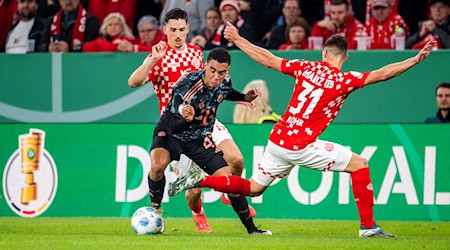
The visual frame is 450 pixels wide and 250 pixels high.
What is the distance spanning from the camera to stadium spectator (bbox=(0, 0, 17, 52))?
19938mm

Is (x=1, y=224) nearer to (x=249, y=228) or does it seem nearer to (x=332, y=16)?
(x=249, y=228)

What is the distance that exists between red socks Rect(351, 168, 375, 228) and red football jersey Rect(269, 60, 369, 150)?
60 centimetres

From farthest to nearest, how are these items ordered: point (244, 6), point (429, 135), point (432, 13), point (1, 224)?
point (244, 6)
point (432, 13)
point (429, 135)
point (1, 224)

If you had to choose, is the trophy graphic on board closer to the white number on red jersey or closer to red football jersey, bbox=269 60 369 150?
red football jersey, bbox=269 60 369 150

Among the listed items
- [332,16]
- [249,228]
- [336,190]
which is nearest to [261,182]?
[249,228]

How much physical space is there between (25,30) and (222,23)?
355 centimetres

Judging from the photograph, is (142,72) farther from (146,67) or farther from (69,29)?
(69,29)

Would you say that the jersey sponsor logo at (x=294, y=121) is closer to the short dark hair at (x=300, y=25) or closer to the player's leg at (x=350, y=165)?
the player's leg at (x=350, y=165)

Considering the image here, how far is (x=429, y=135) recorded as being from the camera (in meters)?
15.1

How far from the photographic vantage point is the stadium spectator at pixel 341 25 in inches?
687

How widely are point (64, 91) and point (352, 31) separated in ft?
15.0

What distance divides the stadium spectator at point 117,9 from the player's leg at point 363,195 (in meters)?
8.30

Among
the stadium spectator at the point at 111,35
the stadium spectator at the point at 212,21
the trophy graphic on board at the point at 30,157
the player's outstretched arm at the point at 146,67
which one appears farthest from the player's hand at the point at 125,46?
the player's outstretched arm at the point at 146,67

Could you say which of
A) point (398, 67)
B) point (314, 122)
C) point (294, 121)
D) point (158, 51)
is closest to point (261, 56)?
point (294, 121)
